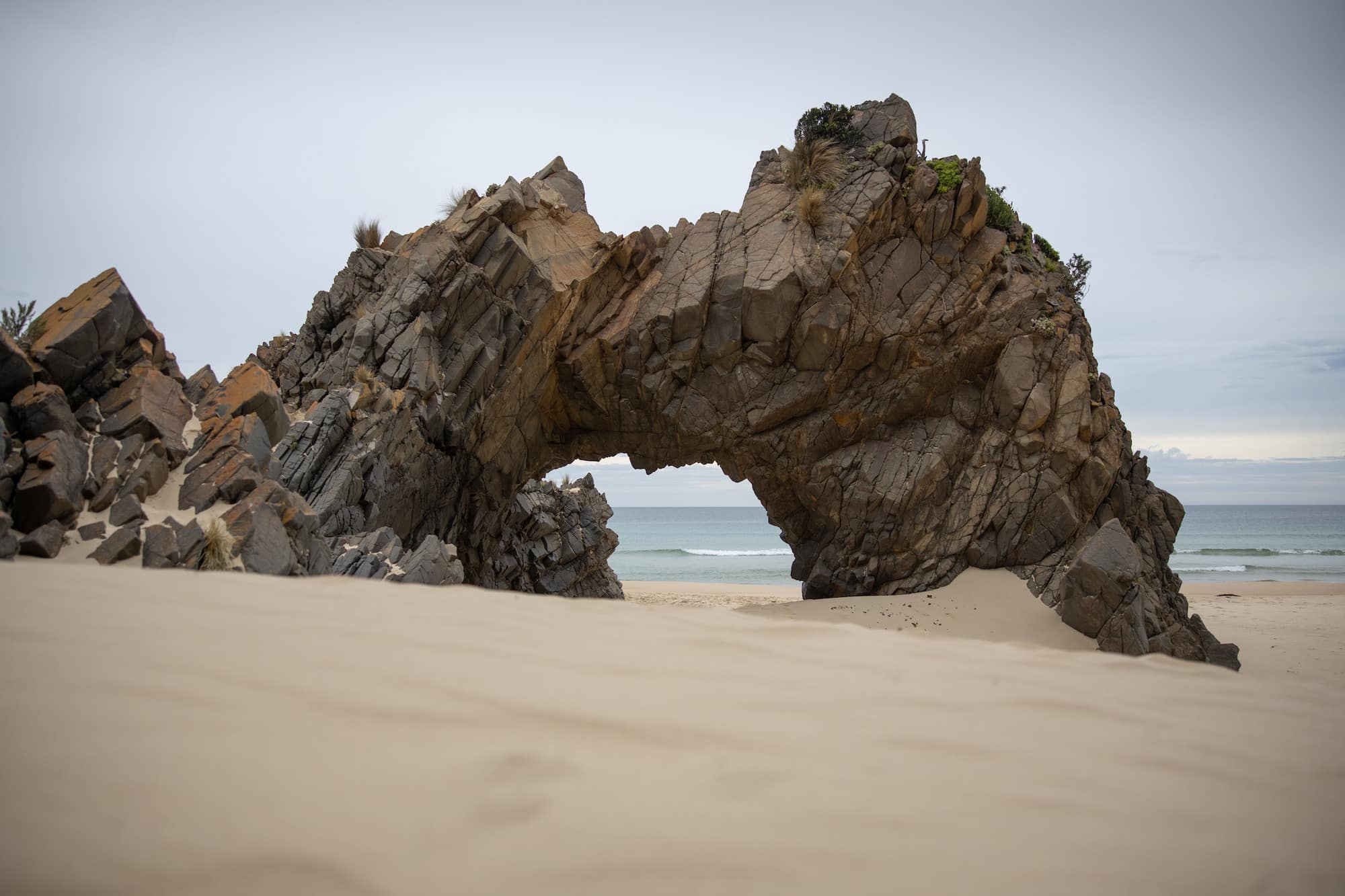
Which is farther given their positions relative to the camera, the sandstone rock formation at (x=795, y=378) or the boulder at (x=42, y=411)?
the sandstone rock formation at (x=795, y=378)

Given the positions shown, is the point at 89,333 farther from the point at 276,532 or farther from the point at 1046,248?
the point at 1046,248

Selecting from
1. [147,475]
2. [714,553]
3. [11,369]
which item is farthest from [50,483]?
[714,553]

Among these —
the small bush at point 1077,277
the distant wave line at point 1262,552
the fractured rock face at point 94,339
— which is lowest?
the distant wave line at point 1262,552

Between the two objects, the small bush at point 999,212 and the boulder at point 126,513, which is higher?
the small bush at point 999,212

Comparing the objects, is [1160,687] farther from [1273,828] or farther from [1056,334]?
[1056,334]

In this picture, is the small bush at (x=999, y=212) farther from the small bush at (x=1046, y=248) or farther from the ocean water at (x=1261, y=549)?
the ocean water at (x=1261, y=549)

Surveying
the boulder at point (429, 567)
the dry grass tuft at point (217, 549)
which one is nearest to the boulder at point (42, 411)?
the dry grass tuft at point (217, 549)

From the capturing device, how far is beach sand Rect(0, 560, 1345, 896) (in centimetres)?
145

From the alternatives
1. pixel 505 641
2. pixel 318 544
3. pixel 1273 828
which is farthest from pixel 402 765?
pixel 318 544

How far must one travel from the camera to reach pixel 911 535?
15.9 meters

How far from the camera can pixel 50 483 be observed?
501 centimetres

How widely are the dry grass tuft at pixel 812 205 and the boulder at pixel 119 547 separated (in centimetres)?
1287

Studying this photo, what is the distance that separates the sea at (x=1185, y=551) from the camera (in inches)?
1614

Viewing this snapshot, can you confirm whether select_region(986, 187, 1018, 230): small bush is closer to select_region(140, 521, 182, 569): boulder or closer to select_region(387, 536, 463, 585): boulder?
select_region(387, 536, 463, 585): boulder
